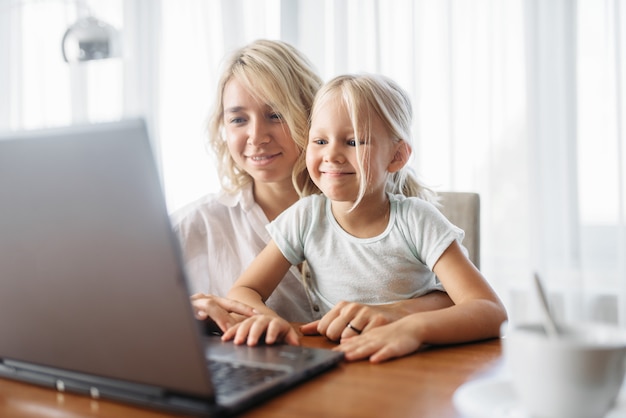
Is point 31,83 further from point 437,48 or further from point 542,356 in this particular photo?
point 542,356

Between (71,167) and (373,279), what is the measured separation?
2.61 ft

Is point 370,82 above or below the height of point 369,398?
above

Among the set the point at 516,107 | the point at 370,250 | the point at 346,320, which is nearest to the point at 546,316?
the point at 346,320

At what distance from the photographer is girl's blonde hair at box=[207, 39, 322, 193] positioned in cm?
156

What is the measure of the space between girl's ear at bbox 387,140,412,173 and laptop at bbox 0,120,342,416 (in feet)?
2.20

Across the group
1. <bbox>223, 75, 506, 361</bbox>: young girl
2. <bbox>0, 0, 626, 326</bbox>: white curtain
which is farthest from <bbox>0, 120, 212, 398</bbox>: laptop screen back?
<bbox>0, 0, 626, 326</bbox>: white curtain

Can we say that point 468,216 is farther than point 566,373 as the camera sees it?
Yes

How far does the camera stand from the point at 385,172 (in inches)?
52.3

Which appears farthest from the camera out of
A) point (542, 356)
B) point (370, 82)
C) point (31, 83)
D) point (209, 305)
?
point (31, 83)

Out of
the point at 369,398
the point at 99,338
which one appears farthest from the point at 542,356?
the point at 99,338

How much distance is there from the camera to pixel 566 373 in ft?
1.82

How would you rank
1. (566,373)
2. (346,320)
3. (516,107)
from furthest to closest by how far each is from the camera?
(516,107), (346,320), (566,373)

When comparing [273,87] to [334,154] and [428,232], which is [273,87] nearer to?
[334,154]

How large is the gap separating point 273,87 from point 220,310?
2.10 ft
